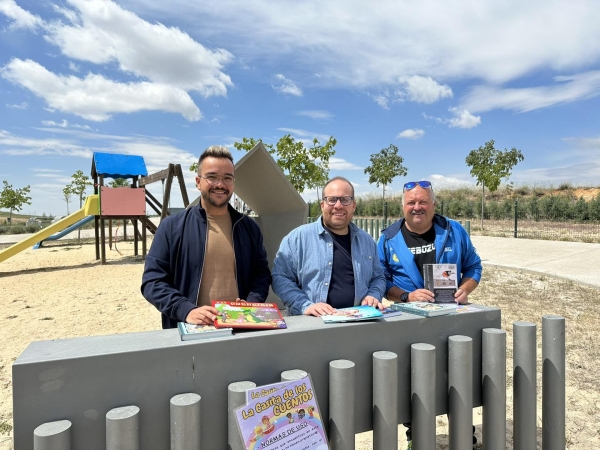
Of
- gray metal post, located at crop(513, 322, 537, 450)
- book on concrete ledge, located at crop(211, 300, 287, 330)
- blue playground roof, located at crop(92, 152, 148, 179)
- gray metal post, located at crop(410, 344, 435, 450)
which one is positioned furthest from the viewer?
blue playground roof, located at crop(92, 152, 148, 179)

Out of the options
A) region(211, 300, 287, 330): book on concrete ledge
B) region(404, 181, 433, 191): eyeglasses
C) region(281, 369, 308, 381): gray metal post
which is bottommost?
region(281, 369, 308, 381): gray metal post

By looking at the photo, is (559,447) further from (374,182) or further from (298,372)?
(374,182)

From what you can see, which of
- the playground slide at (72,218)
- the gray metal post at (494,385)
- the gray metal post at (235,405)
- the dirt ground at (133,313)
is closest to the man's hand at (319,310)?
the gray metal post at (235,405)

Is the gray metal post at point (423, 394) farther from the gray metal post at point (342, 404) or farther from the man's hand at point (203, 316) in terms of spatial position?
the man's hand at point (203, 316)

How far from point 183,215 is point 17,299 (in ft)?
22.9

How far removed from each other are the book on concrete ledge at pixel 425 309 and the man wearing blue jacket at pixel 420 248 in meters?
0.38

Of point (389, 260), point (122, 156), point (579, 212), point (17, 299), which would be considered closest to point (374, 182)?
point (579, 212)

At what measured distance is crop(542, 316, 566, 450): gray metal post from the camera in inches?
82.1

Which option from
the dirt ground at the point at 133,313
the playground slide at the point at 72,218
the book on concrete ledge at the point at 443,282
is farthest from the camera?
the playground slide at the point at 72,218

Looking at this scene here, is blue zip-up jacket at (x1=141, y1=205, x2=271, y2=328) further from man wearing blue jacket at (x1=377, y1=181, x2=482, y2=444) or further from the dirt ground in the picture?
the dirt ground

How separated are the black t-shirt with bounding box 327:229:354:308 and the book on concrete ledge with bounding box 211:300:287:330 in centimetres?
55

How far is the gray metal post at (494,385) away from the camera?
1.95 m

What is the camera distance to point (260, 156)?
12.8ft

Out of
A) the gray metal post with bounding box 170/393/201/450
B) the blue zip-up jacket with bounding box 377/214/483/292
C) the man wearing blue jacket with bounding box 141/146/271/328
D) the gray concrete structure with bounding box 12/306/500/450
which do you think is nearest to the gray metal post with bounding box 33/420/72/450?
the gray concrete structure with bounding box 12/306/500/450
